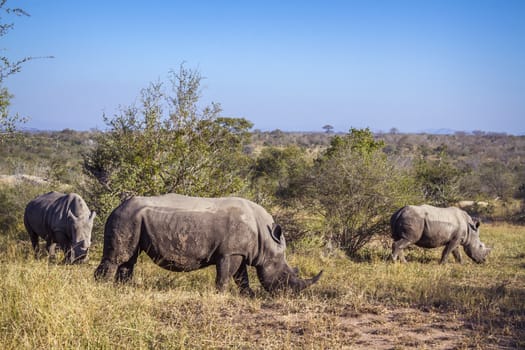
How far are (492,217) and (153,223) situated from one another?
A: 79.9ft

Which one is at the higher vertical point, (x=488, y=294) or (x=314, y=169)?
(x=314, y=169)

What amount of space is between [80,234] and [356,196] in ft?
24.0

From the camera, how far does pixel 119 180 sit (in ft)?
38.1

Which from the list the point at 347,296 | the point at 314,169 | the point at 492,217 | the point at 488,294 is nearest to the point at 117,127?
the point at 314,169

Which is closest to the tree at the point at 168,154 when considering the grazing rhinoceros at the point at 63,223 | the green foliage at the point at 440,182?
the grazing rhinoceros at the point at 63,223

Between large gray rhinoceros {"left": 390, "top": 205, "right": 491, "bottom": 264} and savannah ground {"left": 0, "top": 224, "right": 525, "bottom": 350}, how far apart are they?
448 cm

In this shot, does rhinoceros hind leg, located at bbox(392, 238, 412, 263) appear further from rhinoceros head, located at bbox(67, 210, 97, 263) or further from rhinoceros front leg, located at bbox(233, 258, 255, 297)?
rhinoceros head, located at bbox(67, 210, 97, 263)

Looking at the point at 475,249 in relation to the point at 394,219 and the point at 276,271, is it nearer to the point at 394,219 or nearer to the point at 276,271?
the point at 394,219

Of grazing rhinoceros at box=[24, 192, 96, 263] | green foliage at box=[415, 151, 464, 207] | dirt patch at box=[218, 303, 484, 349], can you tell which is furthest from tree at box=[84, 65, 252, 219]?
green foliage at box=[415, 151, 464, 207]

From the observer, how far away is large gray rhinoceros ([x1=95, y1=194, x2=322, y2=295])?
25.7ft

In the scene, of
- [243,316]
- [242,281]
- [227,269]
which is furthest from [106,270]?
[243,316]

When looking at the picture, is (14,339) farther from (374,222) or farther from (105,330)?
(374,222)

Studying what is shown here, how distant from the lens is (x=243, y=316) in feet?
21.2

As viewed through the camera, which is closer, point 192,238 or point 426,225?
point 192,238
